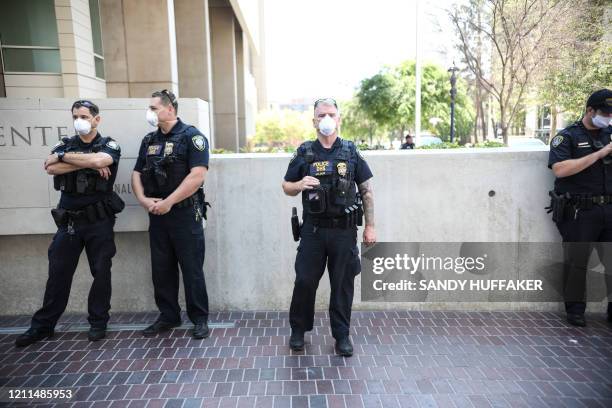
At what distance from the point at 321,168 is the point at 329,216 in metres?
0.40

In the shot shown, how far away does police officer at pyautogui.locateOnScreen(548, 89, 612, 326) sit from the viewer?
412cm

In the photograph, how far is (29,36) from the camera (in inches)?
356

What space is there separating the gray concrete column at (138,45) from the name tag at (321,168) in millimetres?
8074

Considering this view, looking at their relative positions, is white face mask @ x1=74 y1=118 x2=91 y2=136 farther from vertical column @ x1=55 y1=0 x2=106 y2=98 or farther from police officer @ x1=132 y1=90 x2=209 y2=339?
vertical column @ x1=55 y1=0 x2=106 y2=98

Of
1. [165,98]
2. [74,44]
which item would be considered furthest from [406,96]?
[165,98]

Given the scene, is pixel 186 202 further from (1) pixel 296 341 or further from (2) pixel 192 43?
(2) pixel 192 43

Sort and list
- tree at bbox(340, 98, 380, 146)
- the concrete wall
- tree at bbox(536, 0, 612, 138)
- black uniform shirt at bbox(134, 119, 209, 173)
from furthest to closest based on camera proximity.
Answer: tree at bbox(340, 98, 380, 146) < tree at bbox(536, 0, 612, 138) < the concrete wall < black uniform shirt at bbox(134, 119, 209, 173)

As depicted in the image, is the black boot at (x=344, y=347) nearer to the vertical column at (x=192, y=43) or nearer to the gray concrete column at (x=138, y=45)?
the gray concrete column at (x=138, y=45)

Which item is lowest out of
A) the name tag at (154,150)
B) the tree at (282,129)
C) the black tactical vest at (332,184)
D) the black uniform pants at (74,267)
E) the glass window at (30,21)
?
the black uniform pants at (74,267)

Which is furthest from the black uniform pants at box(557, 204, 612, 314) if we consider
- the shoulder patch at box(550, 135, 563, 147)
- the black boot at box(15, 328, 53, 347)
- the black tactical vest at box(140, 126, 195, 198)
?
the black boot at box(15, 328, 53, 347)

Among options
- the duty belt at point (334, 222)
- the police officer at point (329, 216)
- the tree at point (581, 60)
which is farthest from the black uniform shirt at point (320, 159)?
the tree at point (581, 60)

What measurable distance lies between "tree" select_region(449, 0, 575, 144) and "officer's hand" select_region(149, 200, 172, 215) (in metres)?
14.4

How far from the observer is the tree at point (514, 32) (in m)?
14.5

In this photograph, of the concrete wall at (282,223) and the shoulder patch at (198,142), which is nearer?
the shoulder patch at (198,142)
